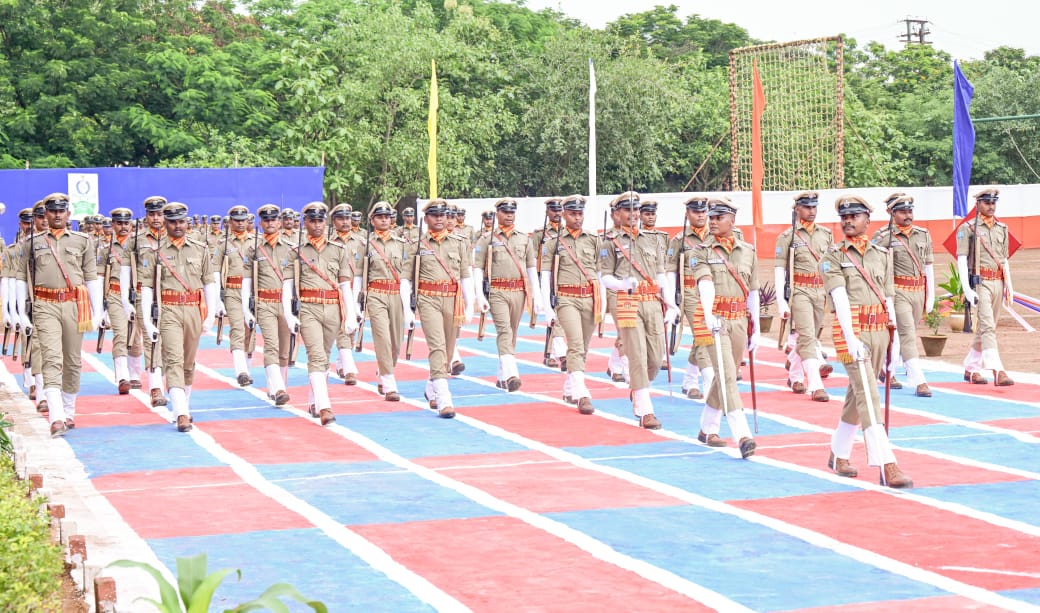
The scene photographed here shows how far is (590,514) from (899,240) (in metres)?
7.59

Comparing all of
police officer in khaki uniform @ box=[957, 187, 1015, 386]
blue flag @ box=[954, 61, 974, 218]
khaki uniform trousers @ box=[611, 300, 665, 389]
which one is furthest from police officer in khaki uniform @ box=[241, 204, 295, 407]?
blue flag @ box=[954, 61, 974, 218]

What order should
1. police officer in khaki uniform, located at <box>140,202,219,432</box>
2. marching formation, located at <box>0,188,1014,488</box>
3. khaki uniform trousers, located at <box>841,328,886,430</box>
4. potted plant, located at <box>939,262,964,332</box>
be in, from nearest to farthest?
khaki uniform trousers, located at <box>841,328,886,430</box> → marching formation, located at <box>0,188,1014,488</box> → police officer in khaki uniform, located at <box>140,202,219,432</box> → potted plant, located at <box>939,262,964,332</box>

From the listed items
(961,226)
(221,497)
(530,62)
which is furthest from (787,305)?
(530,62)

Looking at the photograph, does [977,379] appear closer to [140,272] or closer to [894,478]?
[894,478]

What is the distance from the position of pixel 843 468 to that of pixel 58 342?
25.6ft

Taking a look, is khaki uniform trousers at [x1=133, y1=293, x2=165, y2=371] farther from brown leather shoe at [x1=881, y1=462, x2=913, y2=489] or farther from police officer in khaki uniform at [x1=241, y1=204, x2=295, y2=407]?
brown leather shoe at [x1=881, y1=462, x2=913, y2=489]

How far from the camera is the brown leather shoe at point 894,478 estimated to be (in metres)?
11.3

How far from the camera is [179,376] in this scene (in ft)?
49.9

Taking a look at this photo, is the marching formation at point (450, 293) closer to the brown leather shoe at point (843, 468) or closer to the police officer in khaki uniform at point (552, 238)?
the police officer in khaki uniform at point (552, 238)

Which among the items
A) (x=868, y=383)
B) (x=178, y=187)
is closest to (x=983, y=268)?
(x=868, y=383)

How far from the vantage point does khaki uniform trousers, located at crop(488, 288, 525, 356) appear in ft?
59.4

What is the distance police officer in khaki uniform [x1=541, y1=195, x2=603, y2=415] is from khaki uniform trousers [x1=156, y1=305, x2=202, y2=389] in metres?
3.71

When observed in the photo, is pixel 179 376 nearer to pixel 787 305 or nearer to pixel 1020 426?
pixel 787 305

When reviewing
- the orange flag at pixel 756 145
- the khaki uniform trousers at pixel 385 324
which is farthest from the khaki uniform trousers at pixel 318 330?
the orange flag at pixel 756 145
